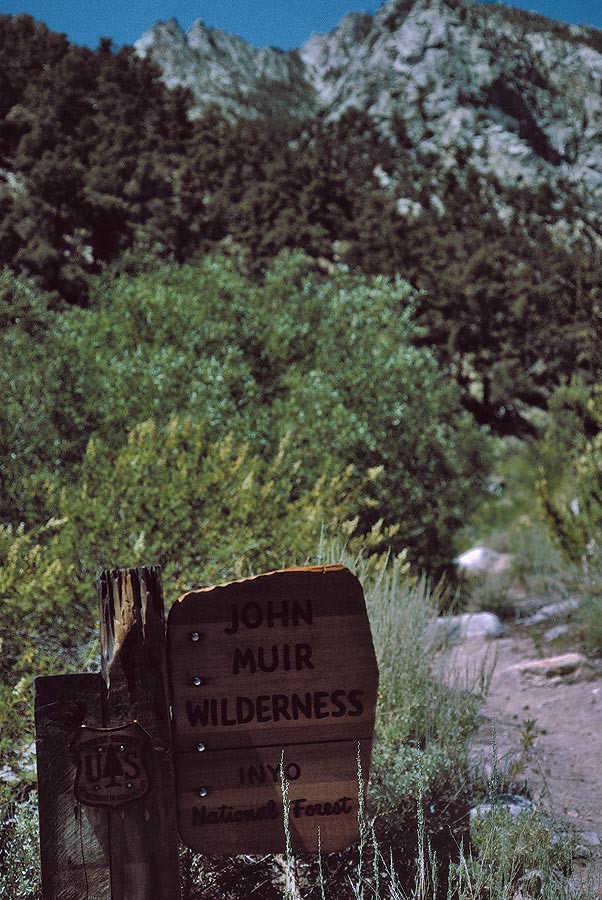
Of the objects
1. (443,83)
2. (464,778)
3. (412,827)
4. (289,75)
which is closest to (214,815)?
(412,827)

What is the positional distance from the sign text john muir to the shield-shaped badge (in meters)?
0.13

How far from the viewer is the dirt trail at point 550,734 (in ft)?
12.5

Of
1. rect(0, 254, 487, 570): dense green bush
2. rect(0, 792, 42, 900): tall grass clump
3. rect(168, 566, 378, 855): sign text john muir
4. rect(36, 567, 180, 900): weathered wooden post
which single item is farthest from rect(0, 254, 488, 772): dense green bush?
rect(168, 566, 378, 855): sign text john muir

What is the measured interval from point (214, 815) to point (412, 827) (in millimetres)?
1295

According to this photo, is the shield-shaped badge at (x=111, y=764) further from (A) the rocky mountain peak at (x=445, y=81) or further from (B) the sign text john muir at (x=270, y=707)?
(A) the rocky mountain peak at (x=445, y=81)

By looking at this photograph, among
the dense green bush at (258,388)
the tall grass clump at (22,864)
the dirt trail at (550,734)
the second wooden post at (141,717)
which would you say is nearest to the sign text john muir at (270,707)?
the second wooden post at (141,717)

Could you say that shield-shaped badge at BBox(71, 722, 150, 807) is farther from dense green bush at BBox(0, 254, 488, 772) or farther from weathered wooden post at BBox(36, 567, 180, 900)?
dense green bush at BBox(0, 254, 488, 772)

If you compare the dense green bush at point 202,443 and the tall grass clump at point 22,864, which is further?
the dense green bush at point 202,443

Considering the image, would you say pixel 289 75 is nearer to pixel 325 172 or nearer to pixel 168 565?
pixel 325 172

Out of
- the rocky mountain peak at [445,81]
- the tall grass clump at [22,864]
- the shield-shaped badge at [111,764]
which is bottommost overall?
the tall grass clump at [22,864]

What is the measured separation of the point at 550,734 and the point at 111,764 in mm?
3507

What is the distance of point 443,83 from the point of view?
4184cm

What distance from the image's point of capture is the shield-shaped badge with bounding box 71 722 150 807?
7.40 feet

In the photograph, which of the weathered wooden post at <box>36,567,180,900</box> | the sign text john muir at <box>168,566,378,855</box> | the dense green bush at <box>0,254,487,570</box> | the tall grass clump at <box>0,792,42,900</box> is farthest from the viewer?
the dense green bush at <box>0,254,487,570</box>
